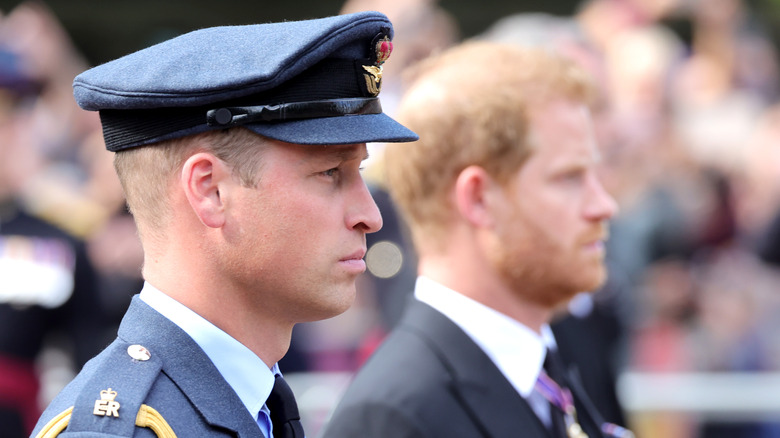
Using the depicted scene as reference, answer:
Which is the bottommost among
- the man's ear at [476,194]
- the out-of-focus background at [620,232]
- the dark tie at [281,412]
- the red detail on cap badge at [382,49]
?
the out-of-focus background at [620,232]

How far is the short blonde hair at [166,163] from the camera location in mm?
1892

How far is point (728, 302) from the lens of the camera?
6895 millimetres

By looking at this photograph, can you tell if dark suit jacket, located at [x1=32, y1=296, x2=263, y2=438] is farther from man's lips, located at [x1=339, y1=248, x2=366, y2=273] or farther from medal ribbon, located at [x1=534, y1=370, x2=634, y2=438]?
medal ribbon, located at [x1=534, y1=370, x2=634, y2=438]

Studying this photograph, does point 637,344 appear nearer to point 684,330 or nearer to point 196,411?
point 684,330

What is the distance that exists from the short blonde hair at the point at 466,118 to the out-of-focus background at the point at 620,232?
120cm

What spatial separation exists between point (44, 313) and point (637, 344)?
3620mm

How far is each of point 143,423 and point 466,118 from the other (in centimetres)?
140

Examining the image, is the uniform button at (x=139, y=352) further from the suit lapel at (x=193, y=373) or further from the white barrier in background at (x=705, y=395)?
the white barrier in background at (x=705, y=395)

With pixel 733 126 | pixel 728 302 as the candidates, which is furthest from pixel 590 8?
pixel 728 302

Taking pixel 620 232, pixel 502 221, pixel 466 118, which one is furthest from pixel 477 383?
pixel 620 232

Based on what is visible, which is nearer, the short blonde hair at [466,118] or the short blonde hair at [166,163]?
the short blonde hair at [166,163]

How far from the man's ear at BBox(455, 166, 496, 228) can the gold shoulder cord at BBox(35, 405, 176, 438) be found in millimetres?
1305

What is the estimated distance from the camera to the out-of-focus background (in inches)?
215

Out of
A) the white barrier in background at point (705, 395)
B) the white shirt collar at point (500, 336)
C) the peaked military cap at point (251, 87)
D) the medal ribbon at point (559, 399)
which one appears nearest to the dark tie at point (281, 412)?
the peaked military cap at point (251, 87)
